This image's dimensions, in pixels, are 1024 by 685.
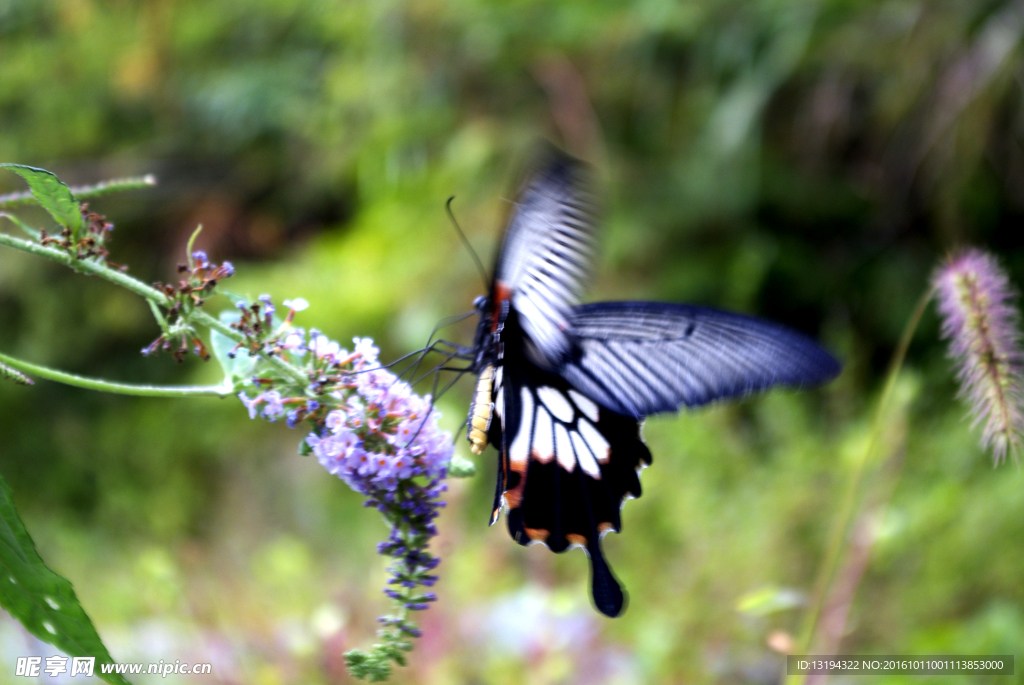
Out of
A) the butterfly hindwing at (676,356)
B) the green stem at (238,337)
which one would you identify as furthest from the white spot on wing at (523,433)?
the green stem at (238,337)

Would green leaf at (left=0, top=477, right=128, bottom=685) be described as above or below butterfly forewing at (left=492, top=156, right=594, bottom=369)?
below

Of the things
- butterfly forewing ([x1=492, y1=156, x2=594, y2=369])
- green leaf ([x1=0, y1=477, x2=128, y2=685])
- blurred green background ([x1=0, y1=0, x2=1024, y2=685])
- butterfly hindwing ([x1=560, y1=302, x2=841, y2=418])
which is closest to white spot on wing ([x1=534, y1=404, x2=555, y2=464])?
butterfly hindwing ([x1=560, y1=302, x2=841, y2=418])

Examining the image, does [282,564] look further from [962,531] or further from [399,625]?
[962,531]

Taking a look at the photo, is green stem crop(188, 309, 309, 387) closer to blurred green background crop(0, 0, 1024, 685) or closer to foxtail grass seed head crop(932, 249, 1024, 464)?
blurred green background crop(0, 0, 1024, 685)

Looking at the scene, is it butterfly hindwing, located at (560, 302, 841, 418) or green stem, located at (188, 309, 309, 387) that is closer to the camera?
green stem, located at (188, 309, 309, 387)

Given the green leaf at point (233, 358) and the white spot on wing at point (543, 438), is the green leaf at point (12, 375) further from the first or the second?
the white spot on wing at point (543, 438)

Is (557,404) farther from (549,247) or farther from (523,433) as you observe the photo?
(549,247)

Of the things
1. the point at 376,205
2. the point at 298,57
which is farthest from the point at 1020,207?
the point at 298,57
